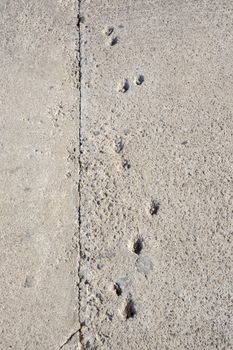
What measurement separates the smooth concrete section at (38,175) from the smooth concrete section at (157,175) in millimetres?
78

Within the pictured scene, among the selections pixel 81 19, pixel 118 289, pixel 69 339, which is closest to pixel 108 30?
pixel 81 19

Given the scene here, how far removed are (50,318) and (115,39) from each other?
1537mm

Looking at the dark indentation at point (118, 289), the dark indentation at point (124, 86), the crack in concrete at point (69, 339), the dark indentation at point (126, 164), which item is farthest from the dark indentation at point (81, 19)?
the crack in concrete at point (69, 339)

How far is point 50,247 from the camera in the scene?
2.23m

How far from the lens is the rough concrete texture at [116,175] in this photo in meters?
2.06

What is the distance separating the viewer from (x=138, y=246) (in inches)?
87.0

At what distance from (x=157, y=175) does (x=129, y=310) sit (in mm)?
629

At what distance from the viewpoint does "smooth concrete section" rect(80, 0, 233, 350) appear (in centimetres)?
205

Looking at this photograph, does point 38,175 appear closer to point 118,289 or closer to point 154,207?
point 154,207

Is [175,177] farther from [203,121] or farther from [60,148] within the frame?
[60,148]

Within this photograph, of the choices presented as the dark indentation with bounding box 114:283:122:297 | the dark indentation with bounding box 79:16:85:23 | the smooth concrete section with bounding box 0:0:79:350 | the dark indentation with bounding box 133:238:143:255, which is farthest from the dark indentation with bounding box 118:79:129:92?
the dark indentation with bounding box 114:283:122:297

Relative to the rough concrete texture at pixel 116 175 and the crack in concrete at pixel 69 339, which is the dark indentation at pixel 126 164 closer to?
the rough concrete texture at pixel 116 175

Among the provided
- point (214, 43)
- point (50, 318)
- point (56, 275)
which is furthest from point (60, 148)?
point (214, 43)

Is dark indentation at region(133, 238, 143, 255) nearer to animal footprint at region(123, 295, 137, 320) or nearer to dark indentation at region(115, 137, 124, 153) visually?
animal footprint at region(123, 295, 137, 320)
